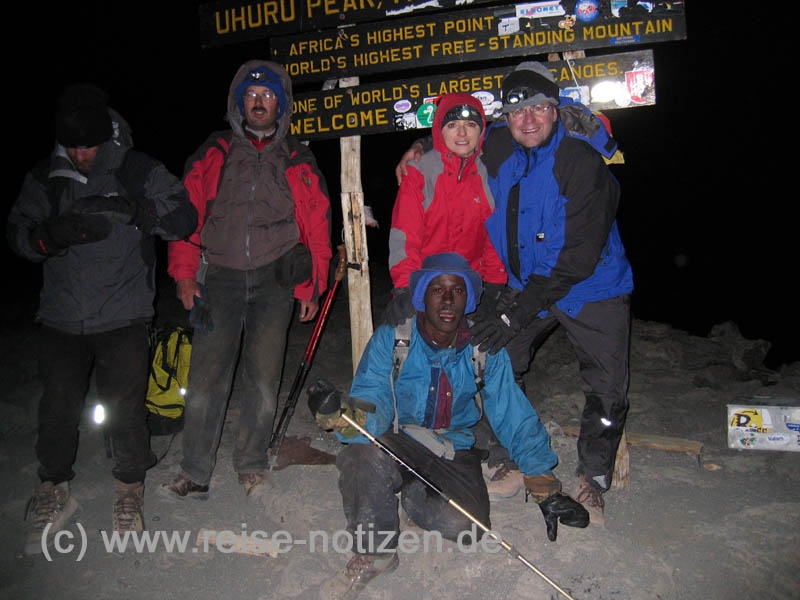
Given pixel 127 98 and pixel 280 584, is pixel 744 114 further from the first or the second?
pixel 280 584

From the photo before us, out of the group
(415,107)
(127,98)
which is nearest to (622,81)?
(415,107)

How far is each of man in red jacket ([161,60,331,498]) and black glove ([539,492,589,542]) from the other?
200 cm

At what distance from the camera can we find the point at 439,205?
3646 mm

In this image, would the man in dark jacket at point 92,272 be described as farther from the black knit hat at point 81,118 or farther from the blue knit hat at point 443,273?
the blue knit hat at point 443,273

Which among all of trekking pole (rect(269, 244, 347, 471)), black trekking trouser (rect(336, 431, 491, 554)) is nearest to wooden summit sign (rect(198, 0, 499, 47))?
trekking pole (rect(269, 244, 347, 471))

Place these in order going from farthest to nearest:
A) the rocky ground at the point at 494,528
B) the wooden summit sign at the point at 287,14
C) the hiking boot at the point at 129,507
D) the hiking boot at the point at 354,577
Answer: the wooden summit sign at the point at 287,14
the hiking boot at the point at 129,507
the rocky ground at the point at 494,528
the hiking boot at the point at 354,577

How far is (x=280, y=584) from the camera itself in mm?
3105

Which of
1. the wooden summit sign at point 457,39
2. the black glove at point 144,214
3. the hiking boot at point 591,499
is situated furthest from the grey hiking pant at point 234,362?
the hiking boot at point 591,499

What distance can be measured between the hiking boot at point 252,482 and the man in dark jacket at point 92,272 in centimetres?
67

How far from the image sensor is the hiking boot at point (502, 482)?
12.4 ft

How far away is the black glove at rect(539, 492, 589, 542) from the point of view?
314 centimetres

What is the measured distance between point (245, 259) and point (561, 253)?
2095mm

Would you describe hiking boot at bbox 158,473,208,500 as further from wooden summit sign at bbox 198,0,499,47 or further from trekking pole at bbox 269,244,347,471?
wooden summit sign at bbox 198,0,499,47

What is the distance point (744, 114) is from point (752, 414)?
52313 mm
